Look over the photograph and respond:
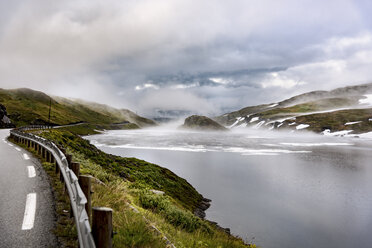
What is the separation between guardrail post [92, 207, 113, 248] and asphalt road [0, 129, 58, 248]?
6.42ft

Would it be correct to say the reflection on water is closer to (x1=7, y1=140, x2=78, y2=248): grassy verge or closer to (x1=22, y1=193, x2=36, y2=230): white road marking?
(x1=7, y1=140, x2=78, y2=248): grassy verge

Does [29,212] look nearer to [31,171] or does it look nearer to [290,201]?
[31,171]

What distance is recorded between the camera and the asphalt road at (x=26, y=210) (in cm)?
539

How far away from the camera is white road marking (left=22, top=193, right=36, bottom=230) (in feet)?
20.0

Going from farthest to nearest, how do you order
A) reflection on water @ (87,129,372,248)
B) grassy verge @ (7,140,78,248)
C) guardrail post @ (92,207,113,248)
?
reflection on water @ (87,129,372,248) < grassy verge @ (7,140,78,248) < guardrail post @ (92,207,113,248)

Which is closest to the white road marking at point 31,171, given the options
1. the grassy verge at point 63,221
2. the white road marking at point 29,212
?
the grassy verge at point 63,221

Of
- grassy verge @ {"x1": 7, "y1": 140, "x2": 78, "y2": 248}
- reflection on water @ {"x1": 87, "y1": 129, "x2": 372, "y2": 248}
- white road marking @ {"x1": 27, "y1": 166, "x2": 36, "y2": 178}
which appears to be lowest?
reflection on water @ {"x1": 87, "y1": 129, "x2": 372, "y2": 248}

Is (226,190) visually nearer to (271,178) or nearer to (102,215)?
(271,178)

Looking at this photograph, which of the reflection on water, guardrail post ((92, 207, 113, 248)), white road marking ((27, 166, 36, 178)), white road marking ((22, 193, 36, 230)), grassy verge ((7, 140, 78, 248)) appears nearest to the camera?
guardrail post ((92, 207, 113, 248))

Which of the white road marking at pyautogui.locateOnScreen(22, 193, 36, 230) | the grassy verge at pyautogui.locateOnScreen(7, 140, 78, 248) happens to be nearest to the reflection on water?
the grassy verge at pyautogui.locateOnScreen(7, 140, 78, 248)

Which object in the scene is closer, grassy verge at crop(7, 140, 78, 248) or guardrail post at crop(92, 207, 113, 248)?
guardrail post at crop(92, 207, 113, 248)

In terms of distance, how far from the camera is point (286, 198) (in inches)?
1211

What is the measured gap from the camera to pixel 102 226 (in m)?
3.79

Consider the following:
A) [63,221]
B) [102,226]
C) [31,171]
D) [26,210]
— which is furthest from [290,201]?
[102,226]
